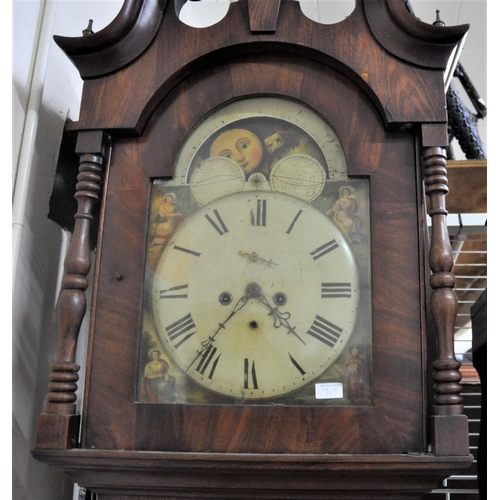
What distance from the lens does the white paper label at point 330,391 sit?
87cm

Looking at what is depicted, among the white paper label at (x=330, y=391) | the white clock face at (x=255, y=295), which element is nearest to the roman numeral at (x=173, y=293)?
the white clock face at (x=255, y=295)

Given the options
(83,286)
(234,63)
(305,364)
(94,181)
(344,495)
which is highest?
(234,63)

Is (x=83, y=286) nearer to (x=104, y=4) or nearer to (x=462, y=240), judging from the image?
(x=104, y=4)

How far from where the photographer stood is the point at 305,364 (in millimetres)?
890

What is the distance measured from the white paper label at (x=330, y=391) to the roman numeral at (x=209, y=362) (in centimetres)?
14

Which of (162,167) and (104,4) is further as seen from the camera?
(104,4)

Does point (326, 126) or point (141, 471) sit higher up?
point (326, 126)

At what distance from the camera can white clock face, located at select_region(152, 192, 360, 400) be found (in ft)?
2.93

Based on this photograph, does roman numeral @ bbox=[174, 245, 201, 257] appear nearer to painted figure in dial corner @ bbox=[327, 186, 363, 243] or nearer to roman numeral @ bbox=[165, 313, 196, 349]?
roman numeral @ bbox=[165, 313, 196, 349]

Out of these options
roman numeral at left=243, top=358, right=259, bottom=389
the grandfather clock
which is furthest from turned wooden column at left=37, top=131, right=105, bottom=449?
roman numeral at left=243, top=358, right=259, bottom=389

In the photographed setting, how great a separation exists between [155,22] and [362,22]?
320 mm

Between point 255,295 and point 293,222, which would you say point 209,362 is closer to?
point 255,295

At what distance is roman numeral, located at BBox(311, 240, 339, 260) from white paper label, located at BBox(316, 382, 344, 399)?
0.60 feet
